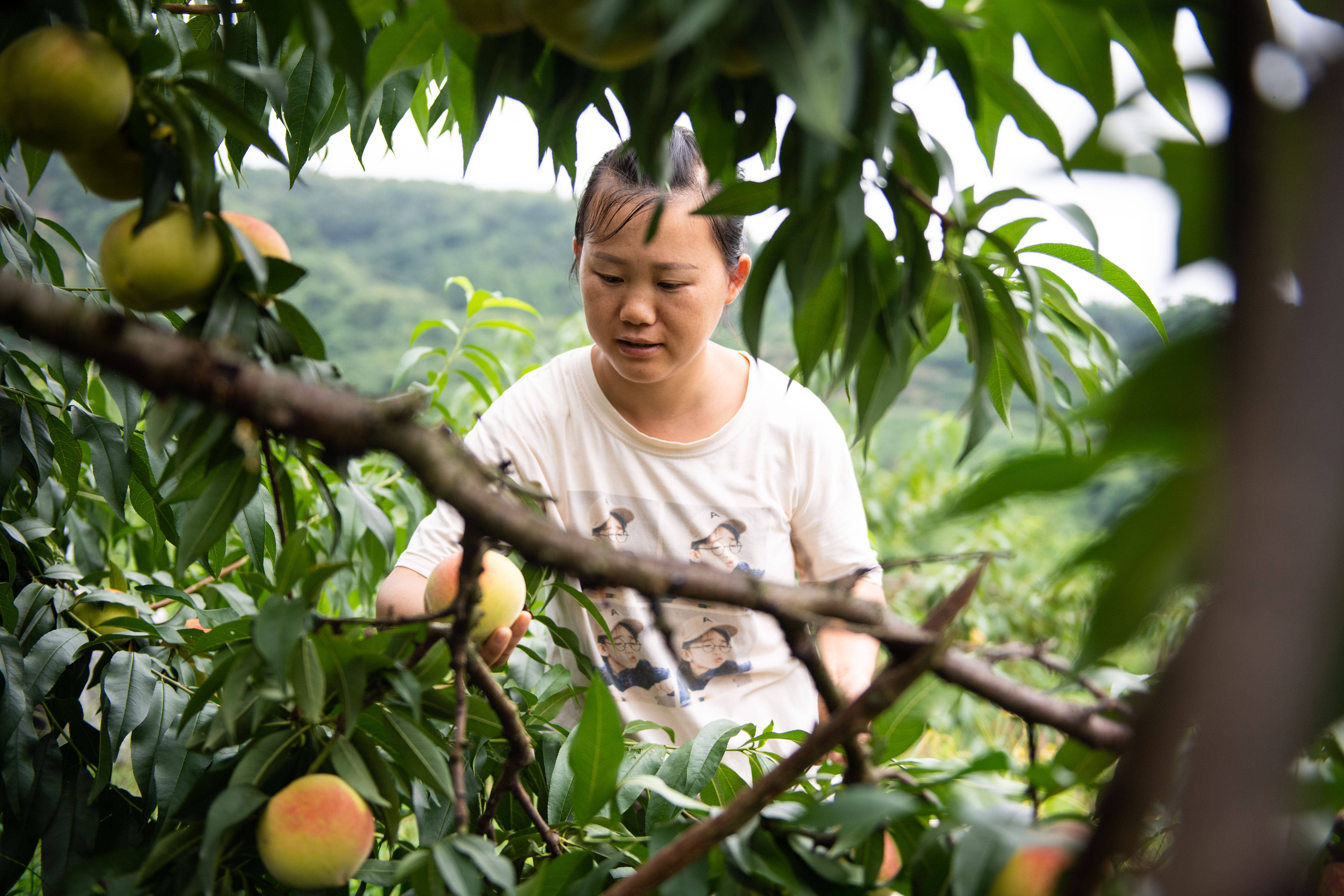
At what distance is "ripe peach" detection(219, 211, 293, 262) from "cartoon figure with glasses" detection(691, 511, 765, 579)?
0.72m

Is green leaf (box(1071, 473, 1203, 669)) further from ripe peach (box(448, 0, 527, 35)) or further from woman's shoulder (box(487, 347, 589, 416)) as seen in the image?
woman's shoulder (box(487, 347, 589, 416))

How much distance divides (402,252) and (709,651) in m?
8.75

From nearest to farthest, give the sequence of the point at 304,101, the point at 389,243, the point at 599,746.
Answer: the point at 599,746, the point at 304,101, the point at 389,243

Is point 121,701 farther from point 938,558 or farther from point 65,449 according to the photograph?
point 938,558

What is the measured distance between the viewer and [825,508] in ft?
3.57

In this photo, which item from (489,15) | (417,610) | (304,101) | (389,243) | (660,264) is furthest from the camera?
(389,243)

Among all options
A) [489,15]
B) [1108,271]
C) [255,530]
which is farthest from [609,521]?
[489,15]

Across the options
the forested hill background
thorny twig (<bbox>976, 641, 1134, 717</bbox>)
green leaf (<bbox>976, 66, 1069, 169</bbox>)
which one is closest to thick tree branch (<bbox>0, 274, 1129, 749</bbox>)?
thorny twig (<bbox>976, 641, 1134, 717</bbox>)

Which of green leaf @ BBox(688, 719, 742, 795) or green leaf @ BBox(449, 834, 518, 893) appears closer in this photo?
green leaf @ BBox(449, 834, 518, 893)

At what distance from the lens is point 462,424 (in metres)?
1.90

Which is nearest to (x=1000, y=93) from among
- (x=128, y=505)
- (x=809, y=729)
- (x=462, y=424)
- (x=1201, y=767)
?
(x=1201, y=767)

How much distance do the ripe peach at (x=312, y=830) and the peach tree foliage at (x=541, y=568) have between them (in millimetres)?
11

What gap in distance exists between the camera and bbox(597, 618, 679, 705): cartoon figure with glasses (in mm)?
1047

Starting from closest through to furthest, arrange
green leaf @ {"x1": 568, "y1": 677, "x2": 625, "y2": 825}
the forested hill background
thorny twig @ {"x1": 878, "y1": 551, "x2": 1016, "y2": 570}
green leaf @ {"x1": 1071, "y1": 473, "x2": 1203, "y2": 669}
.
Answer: green leaf @ {"x1": 1071, "y1": 473, "x2": 1203, "y2": 669}, thorny twig @ {"x1": 878, "y1": 551, "x2": 1016, "y2": 570}, green leaf @ {"x1": 568, "y1": 677, "x2": 625, "y2": 825}, the forested hill background
